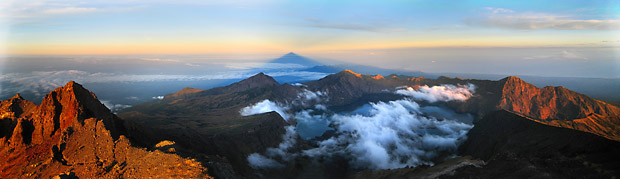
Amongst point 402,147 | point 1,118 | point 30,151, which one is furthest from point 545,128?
point 1,118

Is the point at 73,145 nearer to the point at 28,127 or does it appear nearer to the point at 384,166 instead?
the point at 28,127

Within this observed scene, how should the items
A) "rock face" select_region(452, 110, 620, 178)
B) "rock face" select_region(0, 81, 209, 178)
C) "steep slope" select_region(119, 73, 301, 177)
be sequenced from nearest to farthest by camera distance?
"rock face" select_region(0, 81, 209, 178), "rock face" select_region(452, 110, 620, 178), "steep slope" select_region(119, 73, 301, 177)

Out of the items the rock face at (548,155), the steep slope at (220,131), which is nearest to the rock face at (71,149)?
the steep slope at (220,131)

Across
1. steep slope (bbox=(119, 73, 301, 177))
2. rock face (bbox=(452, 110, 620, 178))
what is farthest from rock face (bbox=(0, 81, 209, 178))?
rock face (bbox=(452, 110, 620, 178))

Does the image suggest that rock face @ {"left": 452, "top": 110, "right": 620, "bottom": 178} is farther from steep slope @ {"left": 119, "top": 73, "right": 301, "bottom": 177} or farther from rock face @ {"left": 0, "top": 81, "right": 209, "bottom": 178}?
steep slope @ {"left": 119, "top": 73, "right": 301, "bottom": 177}

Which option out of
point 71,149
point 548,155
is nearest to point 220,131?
point 71,149

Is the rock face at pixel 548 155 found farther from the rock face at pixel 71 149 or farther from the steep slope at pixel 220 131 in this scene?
the steep slope at pixel 220 131

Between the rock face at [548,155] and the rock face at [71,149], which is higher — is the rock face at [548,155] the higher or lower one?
the lower one
